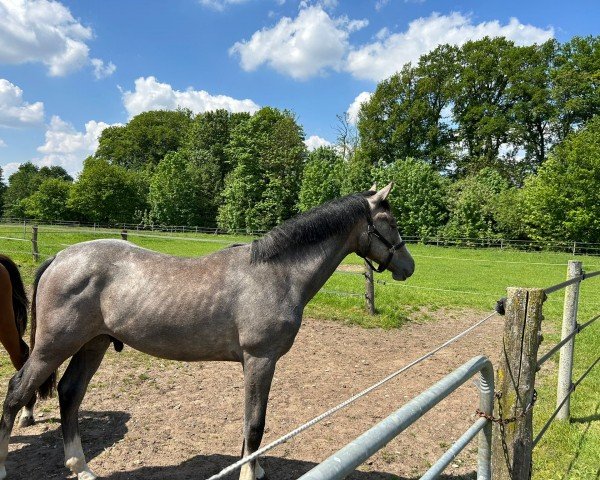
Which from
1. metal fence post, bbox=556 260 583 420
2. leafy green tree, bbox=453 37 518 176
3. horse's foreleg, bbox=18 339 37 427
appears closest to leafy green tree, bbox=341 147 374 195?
leafy green tree, bbox=453 37 518 176

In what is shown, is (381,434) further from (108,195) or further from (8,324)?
(108,195)

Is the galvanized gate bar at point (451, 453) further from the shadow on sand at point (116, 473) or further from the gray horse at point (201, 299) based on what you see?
the shadow on sand at point (116, 473)

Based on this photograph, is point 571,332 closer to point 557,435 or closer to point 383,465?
point 557,435

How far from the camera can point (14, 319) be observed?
13.2 feet

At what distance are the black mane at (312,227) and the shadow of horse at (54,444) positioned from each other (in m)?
2.35

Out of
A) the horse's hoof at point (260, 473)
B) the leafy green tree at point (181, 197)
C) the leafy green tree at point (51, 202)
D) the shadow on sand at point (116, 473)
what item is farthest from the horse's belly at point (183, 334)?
the leafy green tree at point (51, 202)

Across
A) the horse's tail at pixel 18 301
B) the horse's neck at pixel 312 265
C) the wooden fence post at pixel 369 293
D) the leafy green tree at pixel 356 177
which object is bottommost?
the wooden fence post at pixel 369 293

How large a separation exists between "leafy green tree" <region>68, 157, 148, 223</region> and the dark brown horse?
50.3m

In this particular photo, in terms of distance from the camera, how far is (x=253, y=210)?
136 feet

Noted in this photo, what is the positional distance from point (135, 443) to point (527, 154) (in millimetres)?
43607

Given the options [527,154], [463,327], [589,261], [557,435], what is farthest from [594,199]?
[557,435]

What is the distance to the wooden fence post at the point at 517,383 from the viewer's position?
209cm

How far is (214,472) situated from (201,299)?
151 cm

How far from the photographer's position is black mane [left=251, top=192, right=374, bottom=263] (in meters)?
3.14
